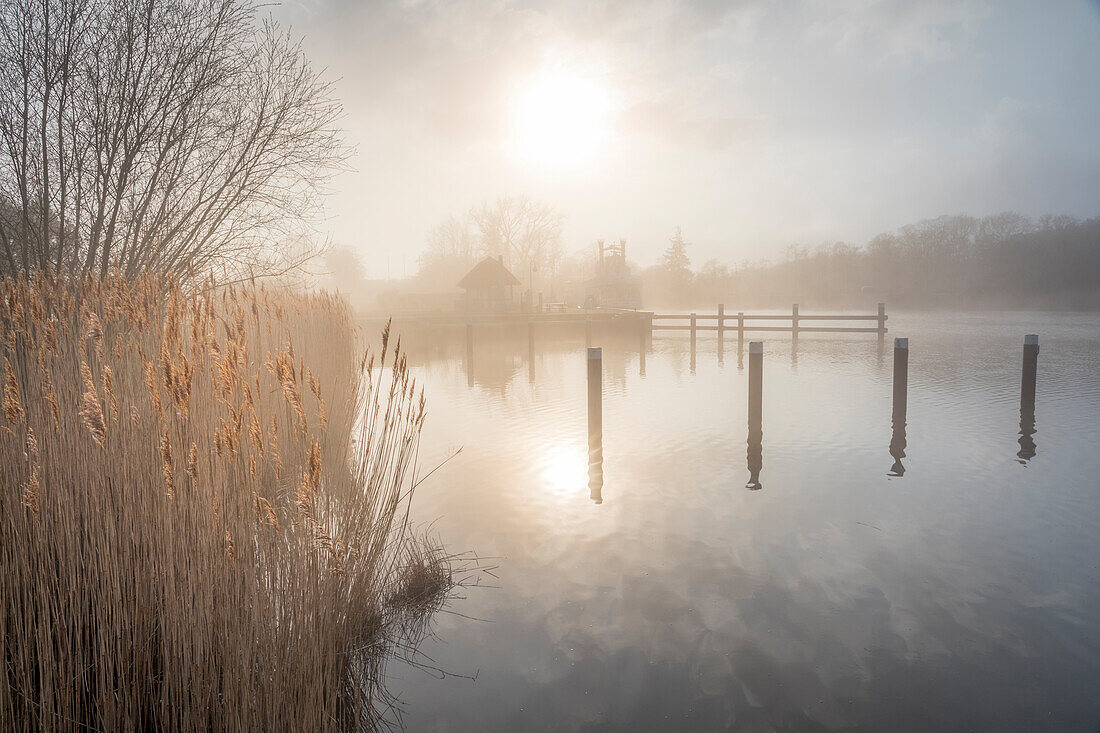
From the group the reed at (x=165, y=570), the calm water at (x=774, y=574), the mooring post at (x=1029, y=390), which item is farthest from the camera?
the mooring post at (x=1029, y=390)

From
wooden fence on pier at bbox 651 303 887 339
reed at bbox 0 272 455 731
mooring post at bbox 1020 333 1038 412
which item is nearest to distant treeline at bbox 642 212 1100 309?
wooden fence on pier at bbox 651 303 887 339

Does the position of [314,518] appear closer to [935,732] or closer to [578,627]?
[578,627]

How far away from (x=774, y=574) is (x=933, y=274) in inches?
2670

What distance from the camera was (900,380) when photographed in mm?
8656

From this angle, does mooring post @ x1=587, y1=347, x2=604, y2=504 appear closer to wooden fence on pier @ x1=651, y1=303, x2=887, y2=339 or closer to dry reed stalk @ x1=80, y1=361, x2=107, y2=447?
dry reed stalk @ x1=80, y1=361, x2=107, y2=447

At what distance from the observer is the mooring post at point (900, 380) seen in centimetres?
852

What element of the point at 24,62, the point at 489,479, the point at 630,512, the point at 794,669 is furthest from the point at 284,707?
the point at 24,62

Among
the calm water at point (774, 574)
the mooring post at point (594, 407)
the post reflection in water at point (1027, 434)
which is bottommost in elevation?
the calm water at point (774, 574)

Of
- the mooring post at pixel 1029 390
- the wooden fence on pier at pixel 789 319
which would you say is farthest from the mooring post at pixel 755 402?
the wooden fence on pier at pixel 789 319

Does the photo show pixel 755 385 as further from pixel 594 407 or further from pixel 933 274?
pixel 933 274

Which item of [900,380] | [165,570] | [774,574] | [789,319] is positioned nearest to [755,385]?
[900,380]

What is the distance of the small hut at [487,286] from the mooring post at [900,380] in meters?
30.2

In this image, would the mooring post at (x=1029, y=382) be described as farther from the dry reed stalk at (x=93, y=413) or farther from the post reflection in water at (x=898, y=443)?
the dry reed stalk at (x=93, y=413)

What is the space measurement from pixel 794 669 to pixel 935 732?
0.71 metres
